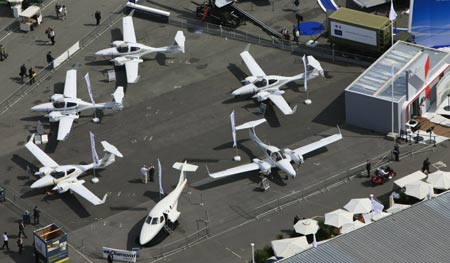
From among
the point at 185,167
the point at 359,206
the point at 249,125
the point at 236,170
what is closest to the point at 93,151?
the point at 185,167

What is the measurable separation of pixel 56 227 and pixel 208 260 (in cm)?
1288

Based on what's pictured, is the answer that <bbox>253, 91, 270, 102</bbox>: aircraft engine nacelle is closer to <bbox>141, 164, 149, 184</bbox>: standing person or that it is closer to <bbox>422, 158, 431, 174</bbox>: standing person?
<bbox>141, 164, 149, 184</bbox>: standing person

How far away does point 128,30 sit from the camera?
12938cm

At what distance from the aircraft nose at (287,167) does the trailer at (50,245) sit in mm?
21016

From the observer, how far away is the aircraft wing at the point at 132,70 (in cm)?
12138

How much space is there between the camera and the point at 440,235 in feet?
289

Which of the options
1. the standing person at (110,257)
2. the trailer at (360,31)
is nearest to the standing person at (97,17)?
the trailer at (360,31)

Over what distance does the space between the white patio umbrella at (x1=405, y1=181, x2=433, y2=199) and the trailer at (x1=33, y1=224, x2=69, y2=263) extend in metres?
29.5

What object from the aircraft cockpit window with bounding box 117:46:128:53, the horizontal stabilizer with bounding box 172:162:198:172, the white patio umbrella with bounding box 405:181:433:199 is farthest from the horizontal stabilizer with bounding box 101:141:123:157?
the white patio umbrella with bounding box 405:181:433:199

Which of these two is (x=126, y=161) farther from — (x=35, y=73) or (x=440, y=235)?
(x=440, y=235)

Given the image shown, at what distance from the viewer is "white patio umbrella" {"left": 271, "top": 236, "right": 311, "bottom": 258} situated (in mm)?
92625

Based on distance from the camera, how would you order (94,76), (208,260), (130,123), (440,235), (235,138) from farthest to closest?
(94,76), (130,123), (235,138), (208,260), (440,235)

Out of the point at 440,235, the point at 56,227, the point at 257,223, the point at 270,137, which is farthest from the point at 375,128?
the point at 56,227

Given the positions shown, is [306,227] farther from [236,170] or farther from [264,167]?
[236,170]
